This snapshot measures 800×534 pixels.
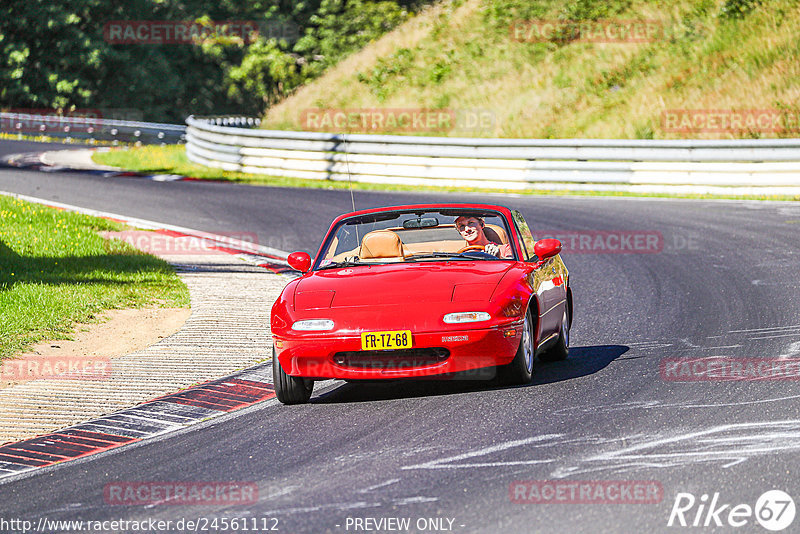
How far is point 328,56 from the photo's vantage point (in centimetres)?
5556

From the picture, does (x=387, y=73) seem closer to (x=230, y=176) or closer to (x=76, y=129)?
(x=230, y=176)

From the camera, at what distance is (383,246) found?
29.7ft

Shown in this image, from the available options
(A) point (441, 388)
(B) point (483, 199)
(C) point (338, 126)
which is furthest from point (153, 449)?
(C) point (338, 126)

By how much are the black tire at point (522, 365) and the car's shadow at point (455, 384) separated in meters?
0.07

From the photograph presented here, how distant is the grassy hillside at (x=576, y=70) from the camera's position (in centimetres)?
2664

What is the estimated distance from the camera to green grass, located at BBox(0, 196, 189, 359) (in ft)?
36.1

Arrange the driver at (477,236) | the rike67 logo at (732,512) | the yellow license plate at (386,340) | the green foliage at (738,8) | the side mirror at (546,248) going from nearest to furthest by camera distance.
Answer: the rike67 logo at (732,512)
the yellow license plate at (386,340)
the side mirror at (546,248)
the driver at (477,236)
the green foliage at (738,8)

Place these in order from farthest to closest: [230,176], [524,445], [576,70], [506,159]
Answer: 1. [576,70]
2. [230,176]
3. [506,159]
4. [524,445]

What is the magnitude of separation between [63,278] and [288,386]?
6.04 m

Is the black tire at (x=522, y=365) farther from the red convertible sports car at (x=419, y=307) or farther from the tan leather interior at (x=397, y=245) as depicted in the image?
the tan leather interior at (x=397, y=245)

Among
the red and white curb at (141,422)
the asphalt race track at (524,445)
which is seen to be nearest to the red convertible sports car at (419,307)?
the asphalt race track at (524,445)

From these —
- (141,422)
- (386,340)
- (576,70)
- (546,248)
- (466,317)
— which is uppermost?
(576,70)

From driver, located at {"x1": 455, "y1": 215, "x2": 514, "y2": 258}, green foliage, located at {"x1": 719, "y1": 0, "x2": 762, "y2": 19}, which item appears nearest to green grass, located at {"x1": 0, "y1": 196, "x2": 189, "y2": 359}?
driver, located at {"x1": 455, "y1": 215, "x2": 514, "y2": 258}

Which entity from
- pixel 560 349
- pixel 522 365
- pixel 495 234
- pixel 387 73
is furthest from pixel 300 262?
pixel 387 73
